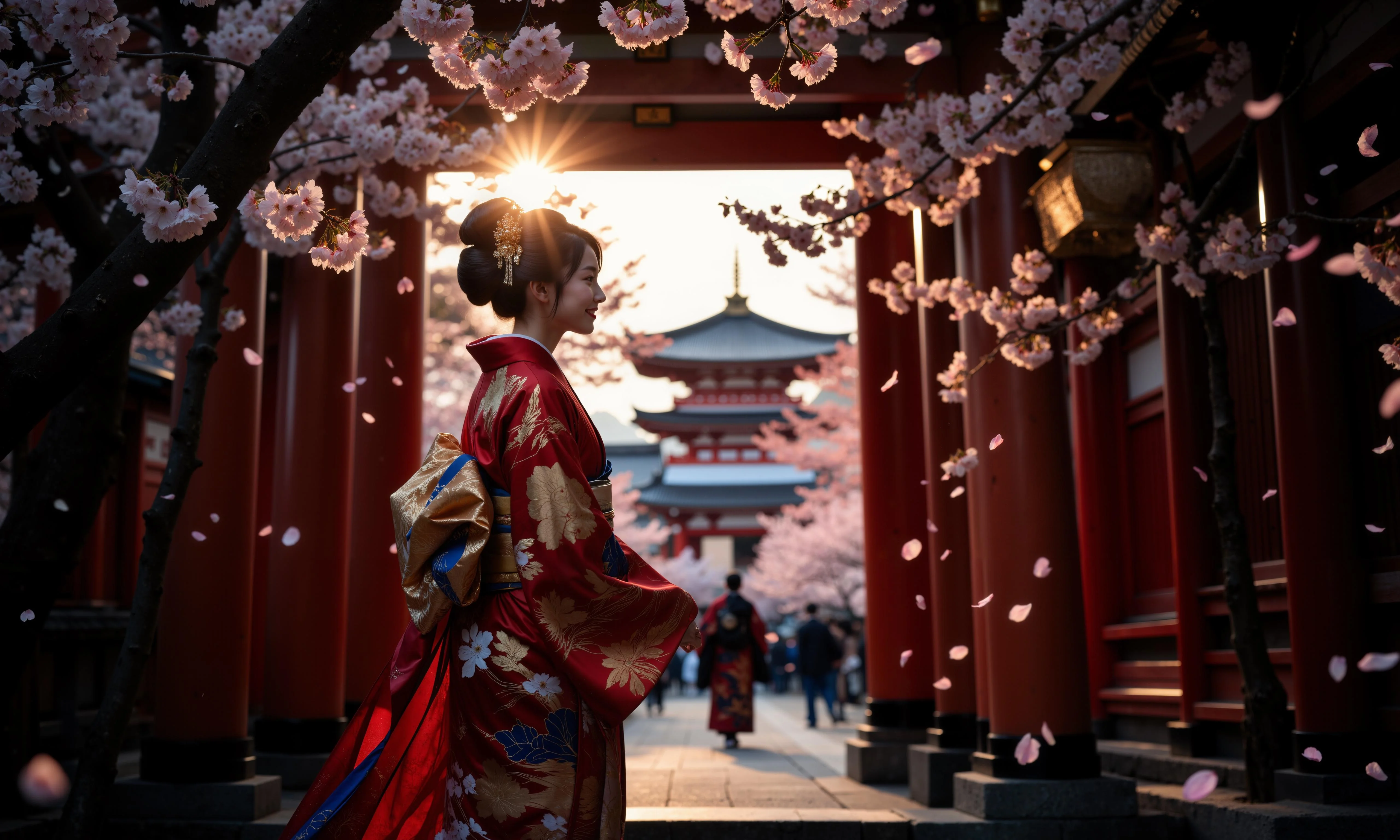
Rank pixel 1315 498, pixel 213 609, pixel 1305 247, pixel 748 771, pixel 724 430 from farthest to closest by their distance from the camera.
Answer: pixel 724 430 < pixel 748 771 < pixel 213 609 < pixel 1315 498 < pixel 1305 247

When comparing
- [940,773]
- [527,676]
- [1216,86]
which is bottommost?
[940,773]

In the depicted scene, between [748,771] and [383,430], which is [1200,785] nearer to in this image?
[748,771]

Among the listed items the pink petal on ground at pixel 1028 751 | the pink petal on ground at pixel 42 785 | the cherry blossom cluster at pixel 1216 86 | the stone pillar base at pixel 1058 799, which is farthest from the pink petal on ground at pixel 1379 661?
the pink petal on ground at pixel 42 785

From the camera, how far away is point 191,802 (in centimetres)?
511

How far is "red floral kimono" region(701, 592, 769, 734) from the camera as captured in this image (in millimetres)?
11523

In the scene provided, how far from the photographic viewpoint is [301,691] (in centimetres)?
669

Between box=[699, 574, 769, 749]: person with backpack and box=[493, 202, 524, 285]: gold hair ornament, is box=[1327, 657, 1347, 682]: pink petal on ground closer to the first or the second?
box=[493, 202, 524, 285]: gold hair ornament

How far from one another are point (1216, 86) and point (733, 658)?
8.01 m

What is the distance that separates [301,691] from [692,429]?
31908 millimetres

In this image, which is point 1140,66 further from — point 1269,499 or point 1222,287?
point 1269,499

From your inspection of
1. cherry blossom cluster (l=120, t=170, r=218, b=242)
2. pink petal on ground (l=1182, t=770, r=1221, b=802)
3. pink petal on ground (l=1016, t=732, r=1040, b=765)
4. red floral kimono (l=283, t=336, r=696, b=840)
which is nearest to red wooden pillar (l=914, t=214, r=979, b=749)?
pink petal on ground (l=1016, t=732, r=1040, b=765)

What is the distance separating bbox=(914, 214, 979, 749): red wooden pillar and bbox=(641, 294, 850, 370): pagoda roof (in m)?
29.6

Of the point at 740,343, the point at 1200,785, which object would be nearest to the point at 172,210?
the point at 1200,785

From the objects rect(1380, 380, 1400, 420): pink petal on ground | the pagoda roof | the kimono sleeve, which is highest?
the pagoda roof
